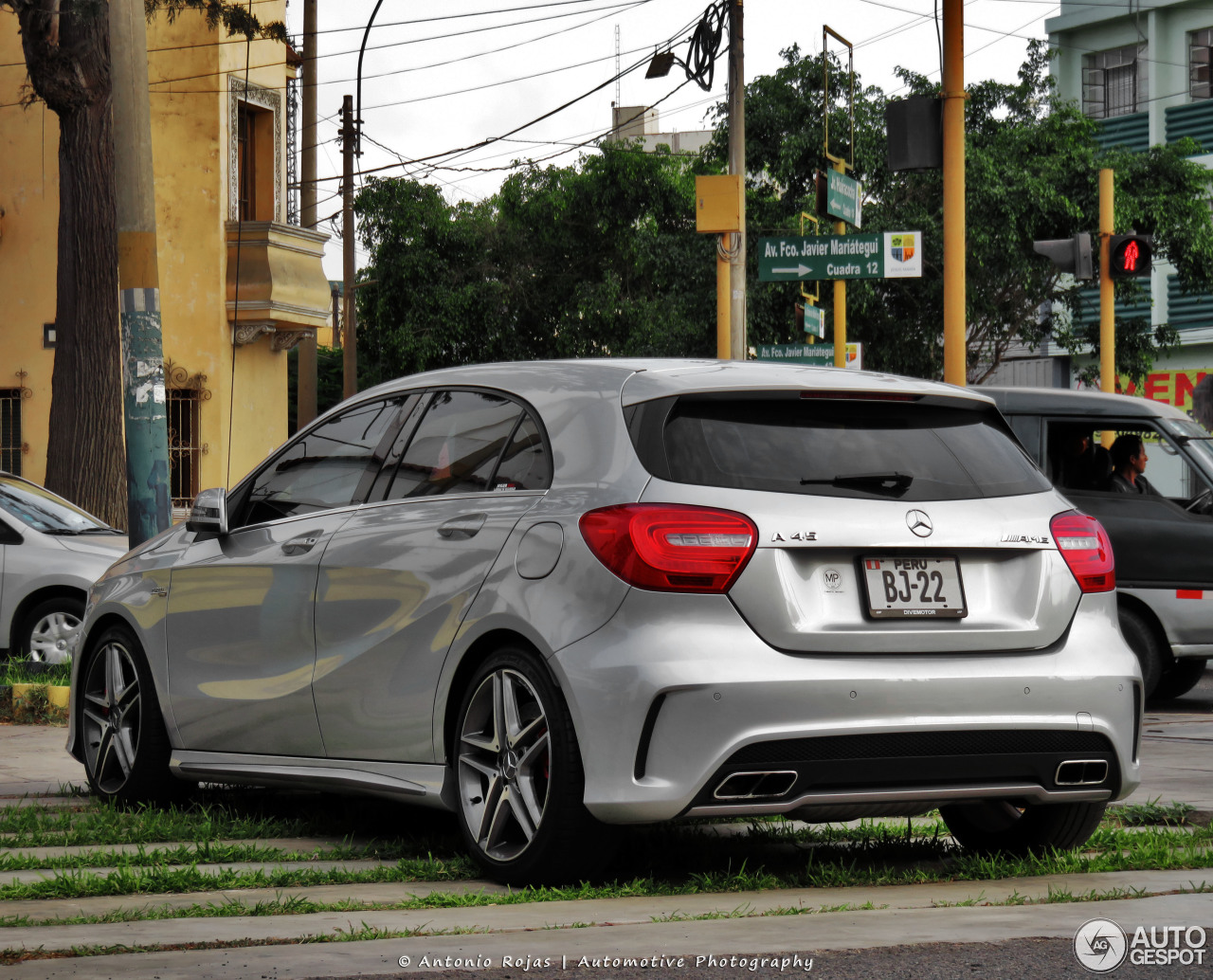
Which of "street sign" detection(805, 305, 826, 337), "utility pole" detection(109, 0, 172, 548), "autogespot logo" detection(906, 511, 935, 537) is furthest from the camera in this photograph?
"street sign" detection(805, 305, 826, 337)

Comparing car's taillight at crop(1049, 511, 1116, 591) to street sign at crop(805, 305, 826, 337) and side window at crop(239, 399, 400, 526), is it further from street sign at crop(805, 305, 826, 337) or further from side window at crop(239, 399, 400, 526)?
street sign at crop(805, 305, 826, 337)

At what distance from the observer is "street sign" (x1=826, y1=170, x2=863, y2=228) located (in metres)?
19.4

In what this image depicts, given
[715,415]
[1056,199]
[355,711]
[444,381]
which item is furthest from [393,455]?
[1056,199]

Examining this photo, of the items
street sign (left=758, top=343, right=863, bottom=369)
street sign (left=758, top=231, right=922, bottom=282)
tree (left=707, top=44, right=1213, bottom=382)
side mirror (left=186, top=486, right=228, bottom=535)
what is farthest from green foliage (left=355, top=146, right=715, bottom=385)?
side mirror (left=186, top=486, right=228, bottom=535)

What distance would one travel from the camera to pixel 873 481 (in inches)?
209

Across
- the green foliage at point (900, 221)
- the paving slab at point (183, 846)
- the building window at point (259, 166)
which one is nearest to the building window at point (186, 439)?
the building window at point (259, 166)

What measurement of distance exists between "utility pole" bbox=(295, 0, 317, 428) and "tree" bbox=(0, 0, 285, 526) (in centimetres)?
1489

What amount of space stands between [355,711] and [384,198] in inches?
1521

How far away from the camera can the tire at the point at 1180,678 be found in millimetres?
12398

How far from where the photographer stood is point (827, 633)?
5.04 meters

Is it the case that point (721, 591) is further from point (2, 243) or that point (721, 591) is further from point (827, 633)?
point (2, 243)

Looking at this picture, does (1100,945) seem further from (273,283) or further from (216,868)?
(273,283)

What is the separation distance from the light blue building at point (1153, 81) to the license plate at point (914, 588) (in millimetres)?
33047

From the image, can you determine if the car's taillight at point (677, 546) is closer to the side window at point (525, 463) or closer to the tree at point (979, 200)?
the side window at point (525, 463)
